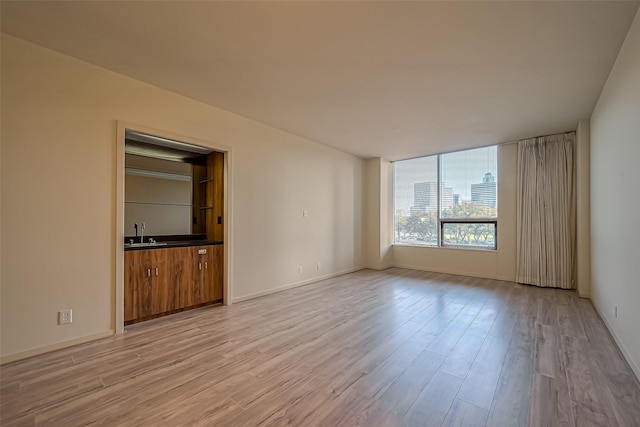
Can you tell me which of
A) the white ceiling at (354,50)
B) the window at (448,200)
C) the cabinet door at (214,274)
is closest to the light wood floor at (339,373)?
the cabinet door at (214,274)

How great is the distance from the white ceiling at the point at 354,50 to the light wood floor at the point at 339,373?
8.69 ft

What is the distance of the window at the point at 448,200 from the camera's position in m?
5.70

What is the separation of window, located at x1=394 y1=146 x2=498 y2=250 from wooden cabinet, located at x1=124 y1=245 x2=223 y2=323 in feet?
15.0

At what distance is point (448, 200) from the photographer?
618 cm

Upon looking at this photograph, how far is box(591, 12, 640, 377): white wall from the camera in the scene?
2176 mm

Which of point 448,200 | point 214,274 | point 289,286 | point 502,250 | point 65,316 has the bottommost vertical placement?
point 289,286

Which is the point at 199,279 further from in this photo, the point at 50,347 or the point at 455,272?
the point at 455,272

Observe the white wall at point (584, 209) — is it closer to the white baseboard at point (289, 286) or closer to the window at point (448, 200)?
the window at point (448, 200)

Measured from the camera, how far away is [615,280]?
Result: 9.14 ft

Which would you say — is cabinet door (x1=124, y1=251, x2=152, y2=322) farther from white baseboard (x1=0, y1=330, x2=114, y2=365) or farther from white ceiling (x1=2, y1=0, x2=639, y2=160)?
white ceiling (x1=2, y1=0, x2=639, y2=160)

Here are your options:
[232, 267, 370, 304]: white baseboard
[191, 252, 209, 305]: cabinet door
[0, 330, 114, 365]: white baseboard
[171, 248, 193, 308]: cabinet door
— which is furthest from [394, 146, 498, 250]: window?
[0, 330, 114, 365]: white baseboard

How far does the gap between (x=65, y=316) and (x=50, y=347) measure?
0.27 m

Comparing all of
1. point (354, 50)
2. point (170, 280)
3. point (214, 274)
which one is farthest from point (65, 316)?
point (354, 50)

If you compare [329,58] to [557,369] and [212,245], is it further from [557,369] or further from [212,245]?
[557,369]
